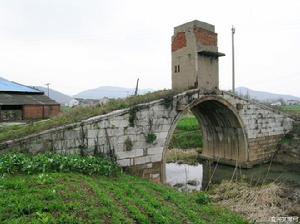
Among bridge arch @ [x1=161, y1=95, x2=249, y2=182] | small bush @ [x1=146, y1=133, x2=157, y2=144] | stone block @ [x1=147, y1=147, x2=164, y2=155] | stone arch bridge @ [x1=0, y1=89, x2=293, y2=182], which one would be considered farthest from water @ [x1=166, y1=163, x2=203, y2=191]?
small bush @ [x1=146, y1=133, x2=157, y2=144]

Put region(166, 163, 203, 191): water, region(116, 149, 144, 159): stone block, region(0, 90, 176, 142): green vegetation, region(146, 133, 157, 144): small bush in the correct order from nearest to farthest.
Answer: region(0, 90, 176, 142): green vegetation → region(116, 149, 144, 159): stone block → region(146, 133, 157, 144): small bush → region(166, 163, 203, 191): water

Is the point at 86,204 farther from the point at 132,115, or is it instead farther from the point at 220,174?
the point at 220,174

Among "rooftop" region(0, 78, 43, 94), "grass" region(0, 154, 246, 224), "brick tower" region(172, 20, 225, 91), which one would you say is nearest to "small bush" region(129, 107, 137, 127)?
"grass" region(0, 154, 246, 224)

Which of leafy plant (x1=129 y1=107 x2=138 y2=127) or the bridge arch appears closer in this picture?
leafy plant (x1=129 y1=107 x2=138 y2=127)

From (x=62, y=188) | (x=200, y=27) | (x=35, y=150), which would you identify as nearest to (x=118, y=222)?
(x=62, y=188)

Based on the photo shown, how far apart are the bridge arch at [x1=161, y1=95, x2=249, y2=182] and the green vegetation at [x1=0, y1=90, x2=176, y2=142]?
3.85 metres

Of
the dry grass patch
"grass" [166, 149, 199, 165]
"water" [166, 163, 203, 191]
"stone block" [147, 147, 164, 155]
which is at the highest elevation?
"stone block" [147, 147, 164, 155]

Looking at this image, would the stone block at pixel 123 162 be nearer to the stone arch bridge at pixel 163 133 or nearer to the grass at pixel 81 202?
the stone arch bridge at pixel 163 133

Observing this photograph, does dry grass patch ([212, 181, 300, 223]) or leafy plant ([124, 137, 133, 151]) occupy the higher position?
leafy plant ([124, 137, 133, 151])

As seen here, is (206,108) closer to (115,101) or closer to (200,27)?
(200,27)

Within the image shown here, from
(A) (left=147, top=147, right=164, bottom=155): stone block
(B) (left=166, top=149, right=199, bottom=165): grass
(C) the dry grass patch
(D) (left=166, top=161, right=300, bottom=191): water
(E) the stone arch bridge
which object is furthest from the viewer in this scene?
(B) (left=166, top=149, right=199, bottom=165): grass

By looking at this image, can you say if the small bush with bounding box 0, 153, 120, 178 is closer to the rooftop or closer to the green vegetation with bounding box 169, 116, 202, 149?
the green vegetation with bounding box 169, 116, 202, 149

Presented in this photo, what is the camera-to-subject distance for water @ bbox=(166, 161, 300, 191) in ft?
40.7

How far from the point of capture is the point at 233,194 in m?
9.75
